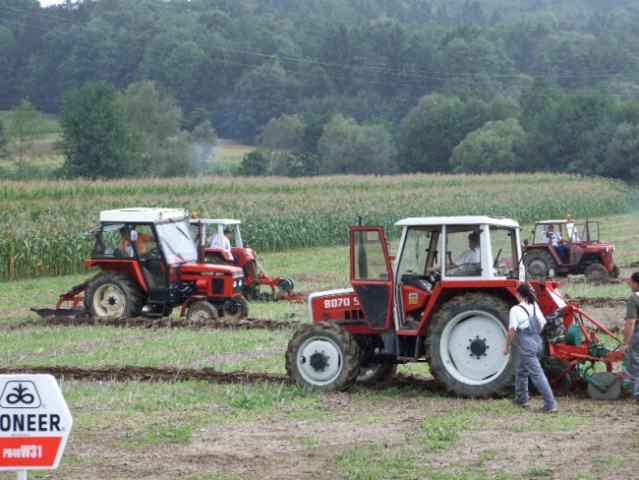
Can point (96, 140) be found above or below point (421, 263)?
above

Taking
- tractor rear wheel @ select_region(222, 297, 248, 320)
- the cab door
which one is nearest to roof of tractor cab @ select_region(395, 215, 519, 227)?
the cab door

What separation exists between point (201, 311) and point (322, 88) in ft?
334

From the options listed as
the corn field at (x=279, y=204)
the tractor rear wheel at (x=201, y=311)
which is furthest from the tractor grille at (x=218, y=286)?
the corn field at (x=279, y=204)

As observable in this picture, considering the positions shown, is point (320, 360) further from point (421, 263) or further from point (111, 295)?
point (111, 295)

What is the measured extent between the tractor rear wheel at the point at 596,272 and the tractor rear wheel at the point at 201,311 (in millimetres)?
10858

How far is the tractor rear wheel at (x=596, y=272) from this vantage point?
26938 millimetres

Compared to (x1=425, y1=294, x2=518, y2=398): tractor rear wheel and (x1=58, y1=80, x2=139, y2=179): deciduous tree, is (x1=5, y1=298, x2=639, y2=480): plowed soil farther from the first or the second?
(x1=58, y1=80, x2=139, y2=179): deciduous tree

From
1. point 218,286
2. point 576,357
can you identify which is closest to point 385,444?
point 576,357

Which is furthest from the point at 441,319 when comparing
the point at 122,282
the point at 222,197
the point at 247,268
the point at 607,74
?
the point at 607,74

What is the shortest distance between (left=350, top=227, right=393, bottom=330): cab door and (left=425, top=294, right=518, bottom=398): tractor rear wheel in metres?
0.63

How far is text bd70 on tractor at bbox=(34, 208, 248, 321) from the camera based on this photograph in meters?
19.8

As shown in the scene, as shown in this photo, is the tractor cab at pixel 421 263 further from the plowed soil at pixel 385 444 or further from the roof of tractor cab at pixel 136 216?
the roof of tractor cab at pixel 136 216

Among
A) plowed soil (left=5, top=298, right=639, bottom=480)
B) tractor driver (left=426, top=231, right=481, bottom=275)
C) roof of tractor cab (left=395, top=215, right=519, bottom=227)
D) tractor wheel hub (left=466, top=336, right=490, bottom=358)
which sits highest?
roof of tractor cab (left=395, top=215, right=519, bottom=227)

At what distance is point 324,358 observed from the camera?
42.0ft
